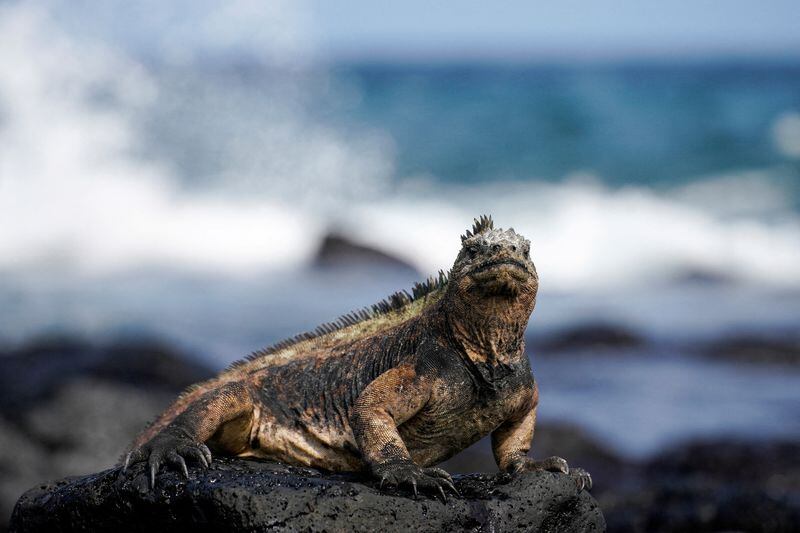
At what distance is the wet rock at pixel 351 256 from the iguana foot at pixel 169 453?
61.0 feet

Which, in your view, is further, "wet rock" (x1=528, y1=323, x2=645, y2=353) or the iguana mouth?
"wet rock" (x1=528, y1=323, x2=645, y2=353)

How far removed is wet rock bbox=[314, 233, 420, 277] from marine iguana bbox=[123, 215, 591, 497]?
706 inches

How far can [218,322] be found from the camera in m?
21.0

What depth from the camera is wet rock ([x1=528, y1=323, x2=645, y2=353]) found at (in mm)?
18750

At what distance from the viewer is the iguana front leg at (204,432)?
5348 millimetres

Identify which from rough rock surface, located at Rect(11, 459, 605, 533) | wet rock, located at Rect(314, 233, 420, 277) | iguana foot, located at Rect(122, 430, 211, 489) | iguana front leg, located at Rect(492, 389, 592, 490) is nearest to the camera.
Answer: rough rock surface, located at Rect(11, 459, 605, 533)

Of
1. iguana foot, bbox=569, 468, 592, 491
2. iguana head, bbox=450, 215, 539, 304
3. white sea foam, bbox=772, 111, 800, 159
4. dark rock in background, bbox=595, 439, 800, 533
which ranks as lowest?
iguana foot, bbox=569, 468, 592, 491

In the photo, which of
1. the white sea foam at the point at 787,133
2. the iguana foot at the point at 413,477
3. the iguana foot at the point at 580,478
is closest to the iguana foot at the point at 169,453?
the iguana foot at the point at 413,477

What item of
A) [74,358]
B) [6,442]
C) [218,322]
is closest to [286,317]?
[218,322]

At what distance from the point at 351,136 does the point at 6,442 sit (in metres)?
33.1

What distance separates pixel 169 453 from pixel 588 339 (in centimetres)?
1429

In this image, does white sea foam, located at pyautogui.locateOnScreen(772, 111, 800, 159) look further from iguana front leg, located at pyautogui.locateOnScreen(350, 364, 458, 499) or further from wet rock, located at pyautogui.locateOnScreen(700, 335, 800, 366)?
iguana front leg, located at pyautogui.locateOnScreen(350, 364, 458, 499)

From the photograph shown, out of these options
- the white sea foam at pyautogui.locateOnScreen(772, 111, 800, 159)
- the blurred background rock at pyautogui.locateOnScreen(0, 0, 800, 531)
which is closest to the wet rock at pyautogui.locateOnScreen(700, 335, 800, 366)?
the blurred background rock at pyautogui.locateOnScreen(0, 0, 800, 531)

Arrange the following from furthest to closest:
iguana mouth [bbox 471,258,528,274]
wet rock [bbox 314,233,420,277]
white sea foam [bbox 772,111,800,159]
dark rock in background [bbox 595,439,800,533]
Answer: white sea foam [bbox 772,111,800,159] → wet rock [bbox 314,233,420,277] → dark rock in background [bbox 595,439,800,533] → iguana mouth [bbox 471,258,528,274]
